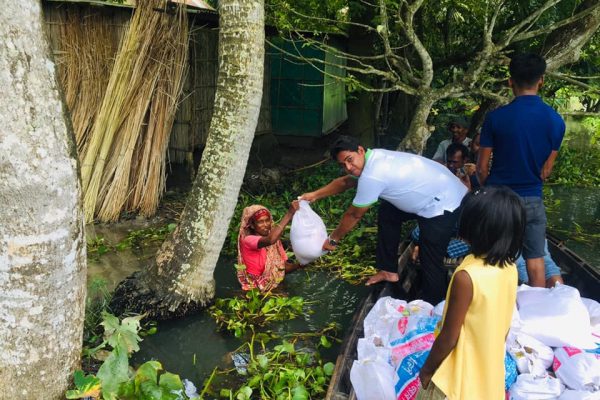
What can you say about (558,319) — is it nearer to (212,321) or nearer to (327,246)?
(327,246)

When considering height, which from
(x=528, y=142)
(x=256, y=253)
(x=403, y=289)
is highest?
(x=528, y=142)

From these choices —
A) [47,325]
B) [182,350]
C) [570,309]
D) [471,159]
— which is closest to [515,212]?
[570,309]

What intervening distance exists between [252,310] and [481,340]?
2.35 metres

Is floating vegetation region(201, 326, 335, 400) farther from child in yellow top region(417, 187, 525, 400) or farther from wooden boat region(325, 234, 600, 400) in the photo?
child in yellow top region(417, 187, 525, 400)

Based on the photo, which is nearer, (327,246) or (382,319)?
(382,319)

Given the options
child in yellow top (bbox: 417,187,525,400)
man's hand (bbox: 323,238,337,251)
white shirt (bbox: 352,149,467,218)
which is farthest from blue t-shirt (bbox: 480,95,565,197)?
child in yellow top (bbox: 417,187,525,400)

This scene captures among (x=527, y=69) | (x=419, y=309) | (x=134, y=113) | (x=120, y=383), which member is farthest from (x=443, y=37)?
(x=120, y=383)

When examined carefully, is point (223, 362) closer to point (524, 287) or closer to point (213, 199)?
point (213, 199)

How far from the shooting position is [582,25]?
204 inches

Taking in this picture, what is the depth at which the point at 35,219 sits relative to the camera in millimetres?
→ 2152

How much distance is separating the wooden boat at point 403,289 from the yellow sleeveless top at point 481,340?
678 millimetres

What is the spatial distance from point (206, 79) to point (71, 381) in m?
5.20

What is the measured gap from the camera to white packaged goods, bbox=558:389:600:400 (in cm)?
232

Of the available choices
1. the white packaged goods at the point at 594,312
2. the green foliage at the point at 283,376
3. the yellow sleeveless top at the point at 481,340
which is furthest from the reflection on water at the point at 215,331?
the yellow sleeveless top at the point at 481,340
